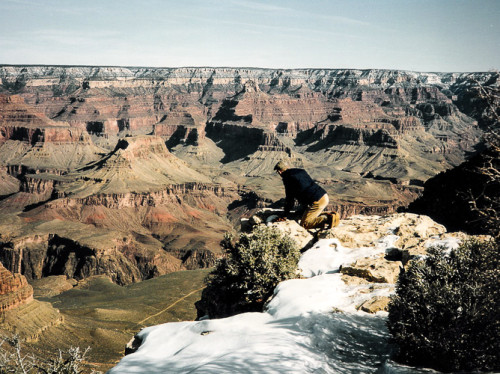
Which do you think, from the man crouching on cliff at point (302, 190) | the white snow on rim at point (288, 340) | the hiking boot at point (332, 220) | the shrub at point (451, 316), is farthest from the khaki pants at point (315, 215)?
the shrub at point (451, 316)

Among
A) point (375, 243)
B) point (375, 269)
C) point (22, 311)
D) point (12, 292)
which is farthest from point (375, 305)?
point (12, 292)

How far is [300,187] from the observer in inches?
760

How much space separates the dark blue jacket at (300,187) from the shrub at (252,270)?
2111 mm

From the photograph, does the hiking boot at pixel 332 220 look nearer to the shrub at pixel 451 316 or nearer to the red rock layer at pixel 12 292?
the shrub at pixel 451 316

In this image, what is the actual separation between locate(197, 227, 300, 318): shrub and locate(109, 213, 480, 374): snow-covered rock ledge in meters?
0.90

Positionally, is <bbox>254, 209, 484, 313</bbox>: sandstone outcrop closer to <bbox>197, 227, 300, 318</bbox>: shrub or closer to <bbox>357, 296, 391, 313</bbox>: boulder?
<bbox>357, 296, 391, 313</bbox>: boulder

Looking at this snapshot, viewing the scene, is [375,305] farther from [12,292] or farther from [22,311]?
[12,292]

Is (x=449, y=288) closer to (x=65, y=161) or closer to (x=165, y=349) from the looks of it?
(x=165, y=349)

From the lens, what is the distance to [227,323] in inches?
536

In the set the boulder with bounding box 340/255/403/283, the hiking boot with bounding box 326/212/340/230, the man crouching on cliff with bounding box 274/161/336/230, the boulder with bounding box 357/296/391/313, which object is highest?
the man crouching on cliff with bounding box 274/161/336/230

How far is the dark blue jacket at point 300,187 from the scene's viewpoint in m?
19.2

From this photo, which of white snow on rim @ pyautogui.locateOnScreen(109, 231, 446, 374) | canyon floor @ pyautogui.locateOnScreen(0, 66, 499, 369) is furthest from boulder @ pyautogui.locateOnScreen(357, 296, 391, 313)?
canyon floor @ pyautogui.locateOnScreen(0, 66, 499, 369)

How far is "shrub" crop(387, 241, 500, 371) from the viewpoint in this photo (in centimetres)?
941

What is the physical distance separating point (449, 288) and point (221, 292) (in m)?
11.5
